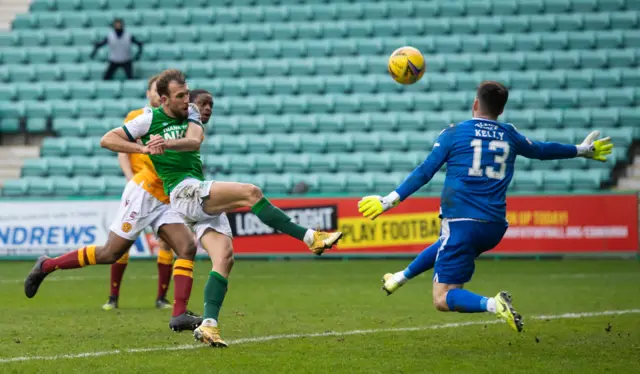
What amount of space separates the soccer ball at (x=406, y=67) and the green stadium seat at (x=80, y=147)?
1272 centimetres

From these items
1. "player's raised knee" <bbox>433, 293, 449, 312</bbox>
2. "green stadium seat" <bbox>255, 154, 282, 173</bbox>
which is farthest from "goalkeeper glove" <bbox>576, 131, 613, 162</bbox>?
"green stadium seat" <bbox>255, 154, 282, 173</bbox>

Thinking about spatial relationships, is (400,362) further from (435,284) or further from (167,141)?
(167,141)

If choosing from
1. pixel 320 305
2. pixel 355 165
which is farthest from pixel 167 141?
pixel 355 165

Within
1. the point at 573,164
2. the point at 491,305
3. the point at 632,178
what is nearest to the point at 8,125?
the point at 573,164

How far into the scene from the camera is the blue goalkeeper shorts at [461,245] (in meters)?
6.80

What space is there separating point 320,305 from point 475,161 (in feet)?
12.8

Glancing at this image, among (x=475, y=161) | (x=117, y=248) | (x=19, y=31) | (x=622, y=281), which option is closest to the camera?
(x=475, y=161)

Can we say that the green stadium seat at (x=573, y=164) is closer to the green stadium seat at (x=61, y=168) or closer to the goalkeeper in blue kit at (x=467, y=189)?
the green stadium seat at (x=61, y=168)

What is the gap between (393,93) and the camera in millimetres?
20781

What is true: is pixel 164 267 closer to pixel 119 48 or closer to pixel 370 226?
pixel 370 226

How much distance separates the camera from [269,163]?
19.4 meters

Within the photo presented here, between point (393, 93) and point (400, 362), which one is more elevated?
point (393, 93)

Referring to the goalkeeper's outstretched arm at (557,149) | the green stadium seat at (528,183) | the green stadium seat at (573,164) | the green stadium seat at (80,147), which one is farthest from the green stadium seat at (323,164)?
the goalkeeper's outstretched arm at (557,149)

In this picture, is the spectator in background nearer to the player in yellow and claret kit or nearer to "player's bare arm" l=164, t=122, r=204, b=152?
the player in yellow and claret kit
